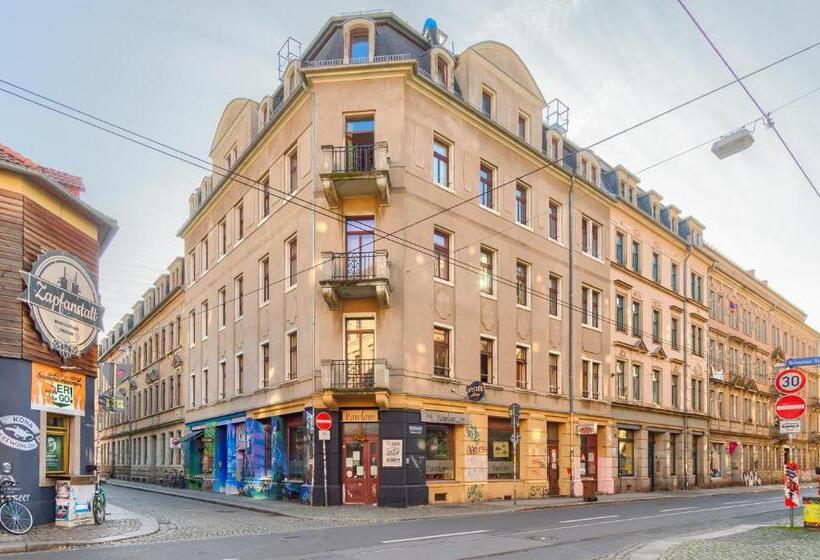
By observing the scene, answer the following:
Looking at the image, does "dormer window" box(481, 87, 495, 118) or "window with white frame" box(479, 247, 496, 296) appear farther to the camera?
"dormer window" box(481, 87, 495, 118)

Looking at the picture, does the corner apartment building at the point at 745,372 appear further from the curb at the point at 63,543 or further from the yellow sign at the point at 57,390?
the yellow sign at the point at 57,390

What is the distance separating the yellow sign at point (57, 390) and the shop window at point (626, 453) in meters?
26.1

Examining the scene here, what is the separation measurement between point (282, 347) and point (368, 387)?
18.2 feet

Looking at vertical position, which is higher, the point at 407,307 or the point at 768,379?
the point at 407,307

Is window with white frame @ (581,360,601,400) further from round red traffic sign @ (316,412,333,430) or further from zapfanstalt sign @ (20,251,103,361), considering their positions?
zapfanstalt sign @ (20,251,103,361)

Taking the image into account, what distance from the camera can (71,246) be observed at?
19.2 meters

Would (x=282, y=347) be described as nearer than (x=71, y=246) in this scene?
No

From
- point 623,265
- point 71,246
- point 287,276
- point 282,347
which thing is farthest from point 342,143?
point 623,265

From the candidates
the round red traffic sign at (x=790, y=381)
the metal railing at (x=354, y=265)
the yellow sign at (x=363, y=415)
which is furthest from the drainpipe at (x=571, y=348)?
the round red traffic sign at (x=790, y=381)

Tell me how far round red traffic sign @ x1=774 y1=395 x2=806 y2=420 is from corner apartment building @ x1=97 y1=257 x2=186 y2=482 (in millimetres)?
32676

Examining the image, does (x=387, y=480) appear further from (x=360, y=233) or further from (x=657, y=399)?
(x=657, y=399)

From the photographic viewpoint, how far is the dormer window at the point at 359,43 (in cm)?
2672

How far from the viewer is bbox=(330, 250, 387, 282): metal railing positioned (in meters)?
24.7

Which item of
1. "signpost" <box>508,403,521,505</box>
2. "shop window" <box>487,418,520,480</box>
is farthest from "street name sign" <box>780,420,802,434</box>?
"shop window" <box>487,418,520,480</box>
